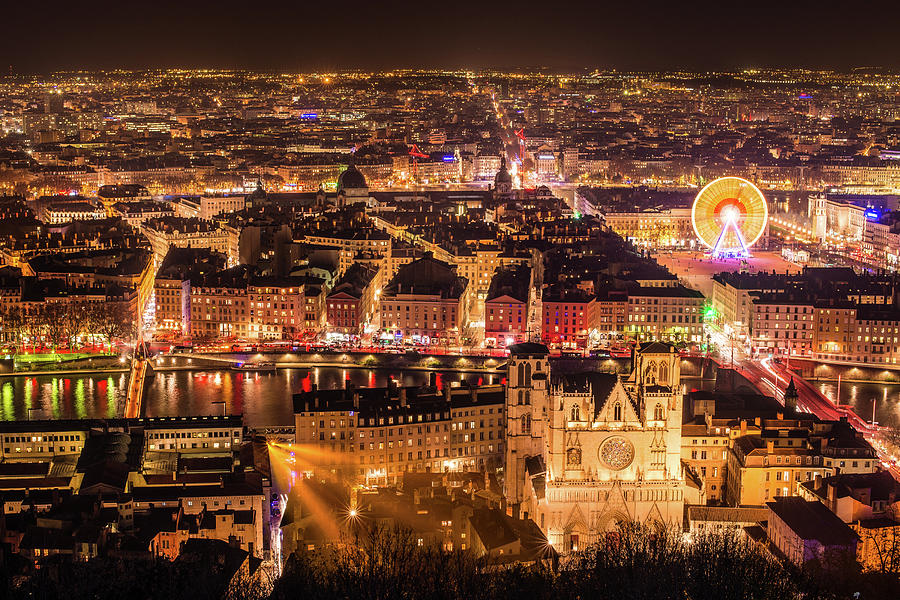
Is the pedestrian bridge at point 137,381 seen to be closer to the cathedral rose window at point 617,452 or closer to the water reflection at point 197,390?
the water reflection at point 197,390

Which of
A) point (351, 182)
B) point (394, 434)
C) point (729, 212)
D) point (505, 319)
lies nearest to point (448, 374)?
point (505, 319)

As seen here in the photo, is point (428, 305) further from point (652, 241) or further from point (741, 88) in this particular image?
point (741, 88)

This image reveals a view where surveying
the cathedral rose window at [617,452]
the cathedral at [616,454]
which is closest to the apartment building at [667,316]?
the cathedral at [616,454]

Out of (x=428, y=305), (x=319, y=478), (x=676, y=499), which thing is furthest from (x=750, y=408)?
(x=428, y=305)

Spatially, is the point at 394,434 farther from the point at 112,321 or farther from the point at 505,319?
the point at 112,321

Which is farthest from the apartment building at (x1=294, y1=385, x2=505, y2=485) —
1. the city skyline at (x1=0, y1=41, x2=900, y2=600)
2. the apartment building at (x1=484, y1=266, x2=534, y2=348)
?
the apartment building at (x1=484, y1=266, x2=534, y2=348)

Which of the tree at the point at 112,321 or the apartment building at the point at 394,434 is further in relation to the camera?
the tree at the point at 112,321
